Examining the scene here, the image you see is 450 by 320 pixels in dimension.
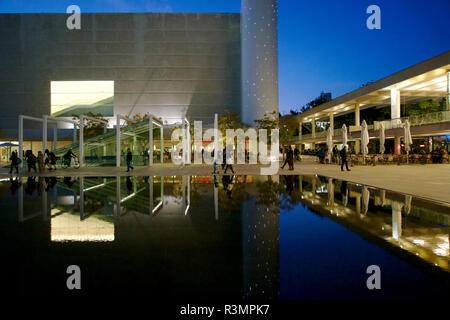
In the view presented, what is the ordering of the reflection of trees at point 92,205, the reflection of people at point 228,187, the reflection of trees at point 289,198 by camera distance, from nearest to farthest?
1. the reflection of trees at point 92,205
2. the reflection of trees at point 289,198
3. the reflection of people at point 228,187

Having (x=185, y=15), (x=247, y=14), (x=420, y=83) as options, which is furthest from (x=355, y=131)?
(x=185, y=15)

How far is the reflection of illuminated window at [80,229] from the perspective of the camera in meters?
5.30

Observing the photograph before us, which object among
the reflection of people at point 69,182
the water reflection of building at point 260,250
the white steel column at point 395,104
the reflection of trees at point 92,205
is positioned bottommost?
the water reflection of building at point 260,250

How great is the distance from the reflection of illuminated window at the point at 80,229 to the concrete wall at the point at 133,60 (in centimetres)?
4035

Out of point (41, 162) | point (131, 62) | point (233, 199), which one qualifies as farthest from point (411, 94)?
point (131, 62)

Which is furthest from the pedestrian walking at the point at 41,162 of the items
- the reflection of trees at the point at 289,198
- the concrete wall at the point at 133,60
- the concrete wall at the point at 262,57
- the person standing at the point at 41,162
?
the concrete wall at the point at 262,57

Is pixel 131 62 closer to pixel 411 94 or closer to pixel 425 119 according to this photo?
pixel 411 94

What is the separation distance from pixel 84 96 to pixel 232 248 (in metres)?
49.5

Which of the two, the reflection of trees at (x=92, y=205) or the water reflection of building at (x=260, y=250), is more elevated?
the reflection of trees at (x=92, y=205)

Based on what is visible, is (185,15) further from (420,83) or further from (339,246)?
(339,246)

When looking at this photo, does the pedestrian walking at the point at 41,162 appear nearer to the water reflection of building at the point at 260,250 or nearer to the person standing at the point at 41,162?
the person standing at the point at 41,162

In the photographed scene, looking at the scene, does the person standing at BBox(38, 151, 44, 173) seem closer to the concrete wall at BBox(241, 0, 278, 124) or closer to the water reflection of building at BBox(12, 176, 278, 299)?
the water reflection of building at BBox(12, 176, 278, 299)

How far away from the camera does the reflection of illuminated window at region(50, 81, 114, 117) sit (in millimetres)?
47125

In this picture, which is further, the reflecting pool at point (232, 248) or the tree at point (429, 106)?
the tree at point (429, 106)
